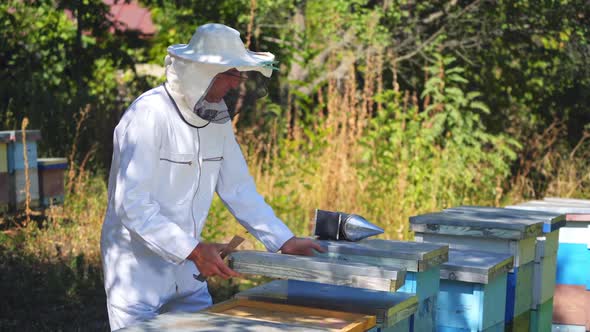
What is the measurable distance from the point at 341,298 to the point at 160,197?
657 millimetres

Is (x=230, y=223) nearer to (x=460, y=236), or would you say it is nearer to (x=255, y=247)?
(x=255, y=247)

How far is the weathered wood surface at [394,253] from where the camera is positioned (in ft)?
9.23

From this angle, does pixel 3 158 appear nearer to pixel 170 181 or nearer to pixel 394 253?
pixel 170 181

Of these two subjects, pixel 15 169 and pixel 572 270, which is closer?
pixel 572 270

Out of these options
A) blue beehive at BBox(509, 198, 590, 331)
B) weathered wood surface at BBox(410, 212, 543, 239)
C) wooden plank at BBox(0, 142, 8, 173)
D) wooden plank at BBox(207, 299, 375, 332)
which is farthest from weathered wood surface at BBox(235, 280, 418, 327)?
wooden plank at BBox(0, 142, 8, 173)

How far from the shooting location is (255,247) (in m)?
6.26

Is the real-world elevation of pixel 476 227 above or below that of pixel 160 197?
below

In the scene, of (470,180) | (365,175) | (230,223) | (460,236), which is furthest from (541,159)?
(460,236)

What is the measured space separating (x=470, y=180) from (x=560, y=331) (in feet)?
9.27

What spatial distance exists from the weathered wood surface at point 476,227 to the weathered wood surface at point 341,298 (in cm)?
97

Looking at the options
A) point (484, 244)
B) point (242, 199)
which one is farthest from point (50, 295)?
point (484, 244)

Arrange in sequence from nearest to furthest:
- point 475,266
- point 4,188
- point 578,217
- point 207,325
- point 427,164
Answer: point 207,325 → point 475,266 → point 578,217 → point 4,188 → point 427,164

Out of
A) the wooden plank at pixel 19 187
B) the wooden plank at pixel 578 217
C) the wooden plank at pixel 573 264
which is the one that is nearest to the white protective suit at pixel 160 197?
the wooden plank at pixel 578 217

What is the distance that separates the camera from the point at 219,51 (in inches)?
105
